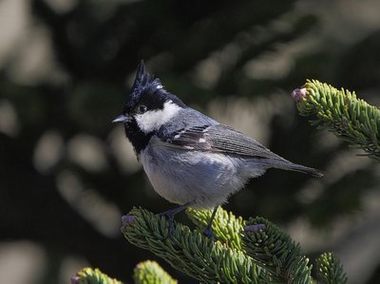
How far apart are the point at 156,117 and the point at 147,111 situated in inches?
2.6

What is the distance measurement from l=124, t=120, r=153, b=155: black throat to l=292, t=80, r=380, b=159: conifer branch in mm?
1484

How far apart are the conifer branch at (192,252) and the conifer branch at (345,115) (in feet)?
1.34

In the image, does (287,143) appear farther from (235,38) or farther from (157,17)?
(157,17)

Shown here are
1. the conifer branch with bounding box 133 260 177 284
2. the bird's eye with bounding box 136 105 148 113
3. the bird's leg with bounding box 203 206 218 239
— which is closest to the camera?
the conifer branch with bounding box 133 260 177 284

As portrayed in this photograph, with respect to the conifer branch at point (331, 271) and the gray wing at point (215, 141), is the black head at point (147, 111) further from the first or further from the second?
the conifer branch at point (331, 271)

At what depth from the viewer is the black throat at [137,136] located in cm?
351

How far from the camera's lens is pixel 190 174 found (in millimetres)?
3398

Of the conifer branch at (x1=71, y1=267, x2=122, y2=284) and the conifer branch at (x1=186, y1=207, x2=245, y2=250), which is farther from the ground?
the conifer branch at (x1=186, y1=207, x2=245, y2=250)

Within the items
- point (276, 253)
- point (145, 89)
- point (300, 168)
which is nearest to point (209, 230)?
point (276, 253)

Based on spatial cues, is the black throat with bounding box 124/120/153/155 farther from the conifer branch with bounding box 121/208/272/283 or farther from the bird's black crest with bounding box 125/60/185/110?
the conifer branch with bounding box 121/208/272/283

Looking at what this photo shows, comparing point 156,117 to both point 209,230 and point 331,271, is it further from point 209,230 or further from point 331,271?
point 331,271

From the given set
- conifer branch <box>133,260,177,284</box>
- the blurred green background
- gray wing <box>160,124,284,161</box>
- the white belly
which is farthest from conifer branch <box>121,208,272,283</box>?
the blurred green background

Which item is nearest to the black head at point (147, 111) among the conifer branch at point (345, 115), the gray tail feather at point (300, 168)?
the gray tail feather at point (300, 168)

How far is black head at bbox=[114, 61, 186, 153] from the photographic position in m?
3.38
